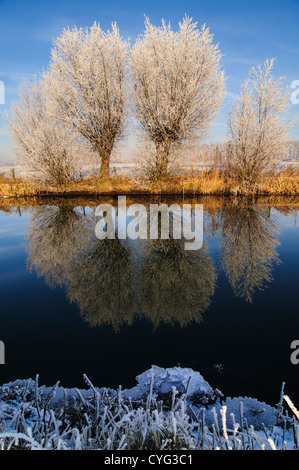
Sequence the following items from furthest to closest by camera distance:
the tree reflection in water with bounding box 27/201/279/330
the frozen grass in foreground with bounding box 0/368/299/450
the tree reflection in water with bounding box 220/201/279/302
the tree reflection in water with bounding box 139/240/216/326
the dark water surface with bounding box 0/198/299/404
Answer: the tree reflection in water with bounding box 220/201/279/302, the tree reflection in water with bounding box 27/201/279/330, the tree reflection in water with bounding box 139/240/216/326, the dark water surface with bounding box 0/198/299/404, the frozen grass in foreground with bounding box 0/368/299/450

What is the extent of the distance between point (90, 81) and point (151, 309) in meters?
17.1

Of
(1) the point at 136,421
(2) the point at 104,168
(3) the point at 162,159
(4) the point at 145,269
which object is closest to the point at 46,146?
(2) the point at 104,168

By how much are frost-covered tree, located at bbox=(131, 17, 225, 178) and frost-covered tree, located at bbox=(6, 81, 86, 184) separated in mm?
5183

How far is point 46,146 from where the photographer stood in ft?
58.4

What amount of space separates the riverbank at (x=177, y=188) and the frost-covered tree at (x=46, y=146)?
2.82 ft

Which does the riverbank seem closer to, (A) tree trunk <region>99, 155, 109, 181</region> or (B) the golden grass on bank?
(B) the golden grass on bank

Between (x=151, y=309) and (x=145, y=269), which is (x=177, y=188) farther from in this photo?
(x=151, y=309)

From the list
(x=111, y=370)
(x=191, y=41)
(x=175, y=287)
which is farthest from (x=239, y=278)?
(x=191, y=41)

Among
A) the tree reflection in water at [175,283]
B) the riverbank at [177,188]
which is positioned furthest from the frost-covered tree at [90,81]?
the tree reflection in water at [175,283]

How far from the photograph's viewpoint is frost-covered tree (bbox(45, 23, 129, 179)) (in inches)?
656

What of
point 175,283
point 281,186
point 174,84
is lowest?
point 175,283

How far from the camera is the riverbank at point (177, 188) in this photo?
1725 cm

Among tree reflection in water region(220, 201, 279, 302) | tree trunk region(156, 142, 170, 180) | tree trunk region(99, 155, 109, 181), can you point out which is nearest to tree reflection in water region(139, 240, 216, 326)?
tree reflection in water region(220, 201, 279, 302)

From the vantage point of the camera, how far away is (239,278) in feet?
18.9
